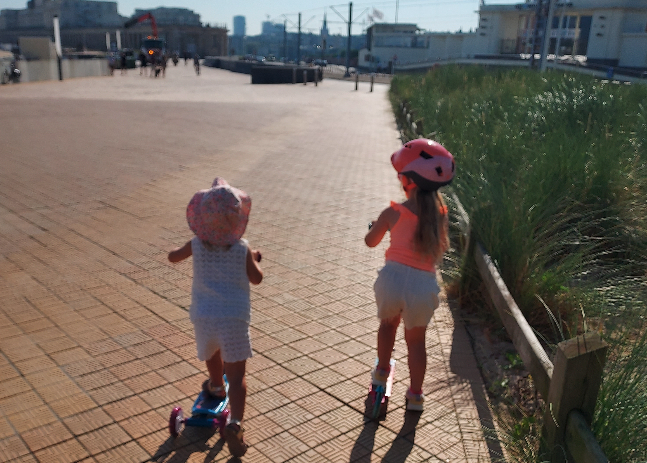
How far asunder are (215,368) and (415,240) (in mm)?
1291

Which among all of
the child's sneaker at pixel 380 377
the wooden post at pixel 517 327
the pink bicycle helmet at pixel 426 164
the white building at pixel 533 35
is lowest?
the child's sneaker at pixel 380 377

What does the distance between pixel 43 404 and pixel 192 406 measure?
846 mm

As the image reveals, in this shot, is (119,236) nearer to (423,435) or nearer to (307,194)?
(307,194)

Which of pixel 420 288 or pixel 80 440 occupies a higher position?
pixel 420 288

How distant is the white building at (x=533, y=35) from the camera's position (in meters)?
49.2

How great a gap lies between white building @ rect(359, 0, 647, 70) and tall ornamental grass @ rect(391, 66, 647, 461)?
31.8 metres

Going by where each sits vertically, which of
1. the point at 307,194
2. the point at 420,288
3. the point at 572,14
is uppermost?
the point at 572,14

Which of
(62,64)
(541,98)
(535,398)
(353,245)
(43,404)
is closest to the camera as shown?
(43,404)

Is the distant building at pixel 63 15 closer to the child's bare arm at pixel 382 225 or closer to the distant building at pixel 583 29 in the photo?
Answer: the distant building at pixel 583 29

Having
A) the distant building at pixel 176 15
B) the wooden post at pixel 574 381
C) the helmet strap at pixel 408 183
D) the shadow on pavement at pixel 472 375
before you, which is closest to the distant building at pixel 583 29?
the shadow on pavement at pixel 472 375

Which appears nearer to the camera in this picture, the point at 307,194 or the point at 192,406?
the point at 192,406

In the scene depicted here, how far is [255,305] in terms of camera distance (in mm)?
5082

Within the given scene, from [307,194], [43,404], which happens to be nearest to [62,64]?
[307,194]

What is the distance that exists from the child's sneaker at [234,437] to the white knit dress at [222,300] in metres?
0.31
